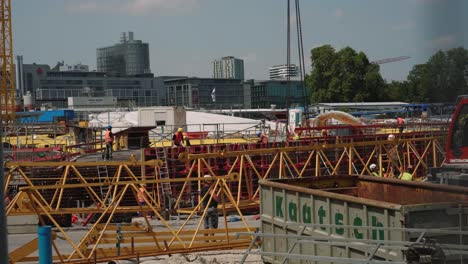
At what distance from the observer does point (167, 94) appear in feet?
543

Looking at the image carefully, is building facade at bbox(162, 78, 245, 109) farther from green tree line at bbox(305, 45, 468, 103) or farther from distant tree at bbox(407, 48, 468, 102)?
distant tree at bbox(407, 48, 468, 102)

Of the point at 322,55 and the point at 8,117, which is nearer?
the point at 8,117

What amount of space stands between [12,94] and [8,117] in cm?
257

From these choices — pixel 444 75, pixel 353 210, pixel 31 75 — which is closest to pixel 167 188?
pixel 353 210

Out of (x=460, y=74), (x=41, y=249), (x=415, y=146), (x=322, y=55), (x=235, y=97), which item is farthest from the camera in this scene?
(x=235, y=97)

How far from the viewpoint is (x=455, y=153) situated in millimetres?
13578

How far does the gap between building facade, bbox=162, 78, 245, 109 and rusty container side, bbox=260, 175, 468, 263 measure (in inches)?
5464

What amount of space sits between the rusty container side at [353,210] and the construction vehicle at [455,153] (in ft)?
3.18

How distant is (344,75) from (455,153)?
77.2 m

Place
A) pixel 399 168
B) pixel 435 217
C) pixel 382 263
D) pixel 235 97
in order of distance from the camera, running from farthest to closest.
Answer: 1. pixel 235 97
2. pixel 399 168
3. pixel 435 217
4. pixel 382 263

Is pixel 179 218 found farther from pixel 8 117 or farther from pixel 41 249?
pixel 8 117

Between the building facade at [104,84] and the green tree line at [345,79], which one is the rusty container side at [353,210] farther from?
the building facade at [104,84]

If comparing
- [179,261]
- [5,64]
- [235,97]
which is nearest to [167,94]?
Result: [235,97]

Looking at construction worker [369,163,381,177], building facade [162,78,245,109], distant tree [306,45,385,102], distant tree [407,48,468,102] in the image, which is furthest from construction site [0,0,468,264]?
building facade [162,78,245,109]
